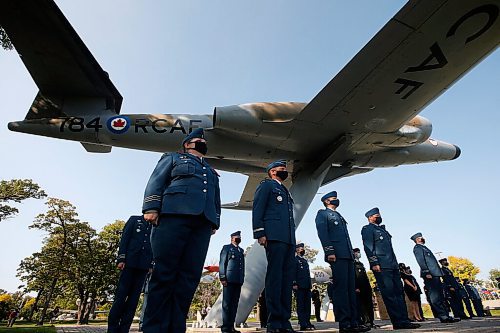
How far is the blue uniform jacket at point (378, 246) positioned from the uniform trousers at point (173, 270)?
3717 mm

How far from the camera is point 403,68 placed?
659cm

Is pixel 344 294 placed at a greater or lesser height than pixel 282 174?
lesser

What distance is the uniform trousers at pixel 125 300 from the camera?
15.3ft

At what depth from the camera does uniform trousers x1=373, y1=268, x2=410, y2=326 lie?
5.12 meters

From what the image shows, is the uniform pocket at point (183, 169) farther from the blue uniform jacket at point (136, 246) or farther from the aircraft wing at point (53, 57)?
the aircraft wing at point (53, 57)

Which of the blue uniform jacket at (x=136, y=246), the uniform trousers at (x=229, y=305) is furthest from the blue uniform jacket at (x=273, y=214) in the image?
the uniform trousers at (x=229, y=305)

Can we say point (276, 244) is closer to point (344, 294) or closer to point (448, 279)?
point (344, 294)

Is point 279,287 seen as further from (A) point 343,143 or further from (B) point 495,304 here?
(B) point 495,304

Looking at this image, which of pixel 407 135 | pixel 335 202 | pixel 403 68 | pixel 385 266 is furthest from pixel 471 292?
pixel 335 202

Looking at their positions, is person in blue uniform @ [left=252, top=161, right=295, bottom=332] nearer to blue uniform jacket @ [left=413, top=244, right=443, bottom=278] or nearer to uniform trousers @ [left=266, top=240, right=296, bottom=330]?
uniform trousers @ [left=266, top=240, right=296, bottom=330]

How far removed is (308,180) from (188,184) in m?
6.09

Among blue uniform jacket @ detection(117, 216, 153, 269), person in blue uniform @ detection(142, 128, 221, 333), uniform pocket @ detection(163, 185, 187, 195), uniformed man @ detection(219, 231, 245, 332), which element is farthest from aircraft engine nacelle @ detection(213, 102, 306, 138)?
uniform pocket @ detection(163, 185, 187, 195)

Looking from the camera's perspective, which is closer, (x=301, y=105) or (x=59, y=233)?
(x=301, y=105)

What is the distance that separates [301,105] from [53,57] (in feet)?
18.1
